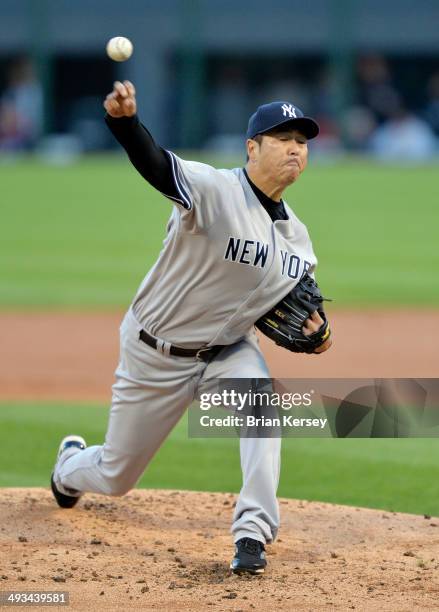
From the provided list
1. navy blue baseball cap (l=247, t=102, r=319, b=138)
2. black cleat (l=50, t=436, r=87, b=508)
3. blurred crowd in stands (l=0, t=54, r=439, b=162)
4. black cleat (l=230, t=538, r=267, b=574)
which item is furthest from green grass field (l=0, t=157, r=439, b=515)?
navy blue baseball cap (l=247, t=102, r=319, b=138)

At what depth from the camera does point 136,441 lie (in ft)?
15.1

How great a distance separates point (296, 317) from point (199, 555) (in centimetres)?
102

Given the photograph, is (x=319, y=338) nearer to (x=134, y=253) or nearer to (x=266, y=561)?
(x=266, y=561)

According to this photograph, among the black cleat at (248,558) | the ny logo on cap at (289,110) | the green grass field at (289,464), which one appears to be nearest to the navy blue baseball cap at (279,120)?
the ny logo on cap at (289,110)

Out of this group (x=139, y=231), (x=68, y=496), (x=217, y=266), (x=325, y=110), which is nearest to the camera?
(x=217, y=266)

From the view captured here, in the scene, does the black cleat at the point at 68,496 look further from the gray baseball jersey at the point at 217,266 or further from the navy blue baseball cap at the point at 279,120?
the navy blue baseball cap at the point at 279,120

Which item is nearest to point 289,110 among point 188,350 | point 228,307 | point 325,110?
point 228,307

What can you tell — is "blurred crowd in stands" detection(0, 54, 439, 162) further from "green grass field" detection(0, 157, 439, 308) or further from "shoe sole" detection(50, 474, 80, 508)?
"shoe sole" detection(50, 474, 80, 508)

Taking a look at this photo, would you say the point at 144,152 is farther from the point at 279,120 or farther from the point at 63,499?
the point at 63,499

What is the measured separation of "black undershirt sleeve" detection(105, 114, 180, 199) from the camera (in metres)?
3.96

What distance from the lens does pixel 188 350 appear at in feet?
14.9

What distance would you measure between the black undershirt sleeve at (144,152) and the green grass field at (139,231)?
8.16 m

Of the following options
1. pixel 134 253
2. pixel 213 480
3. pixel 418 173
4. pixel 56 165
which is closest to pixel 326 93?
pixel 418 173

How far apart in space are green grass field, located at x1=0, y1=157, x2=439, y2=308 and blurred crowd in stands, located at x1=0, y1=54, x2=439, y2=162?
1.39 meters
